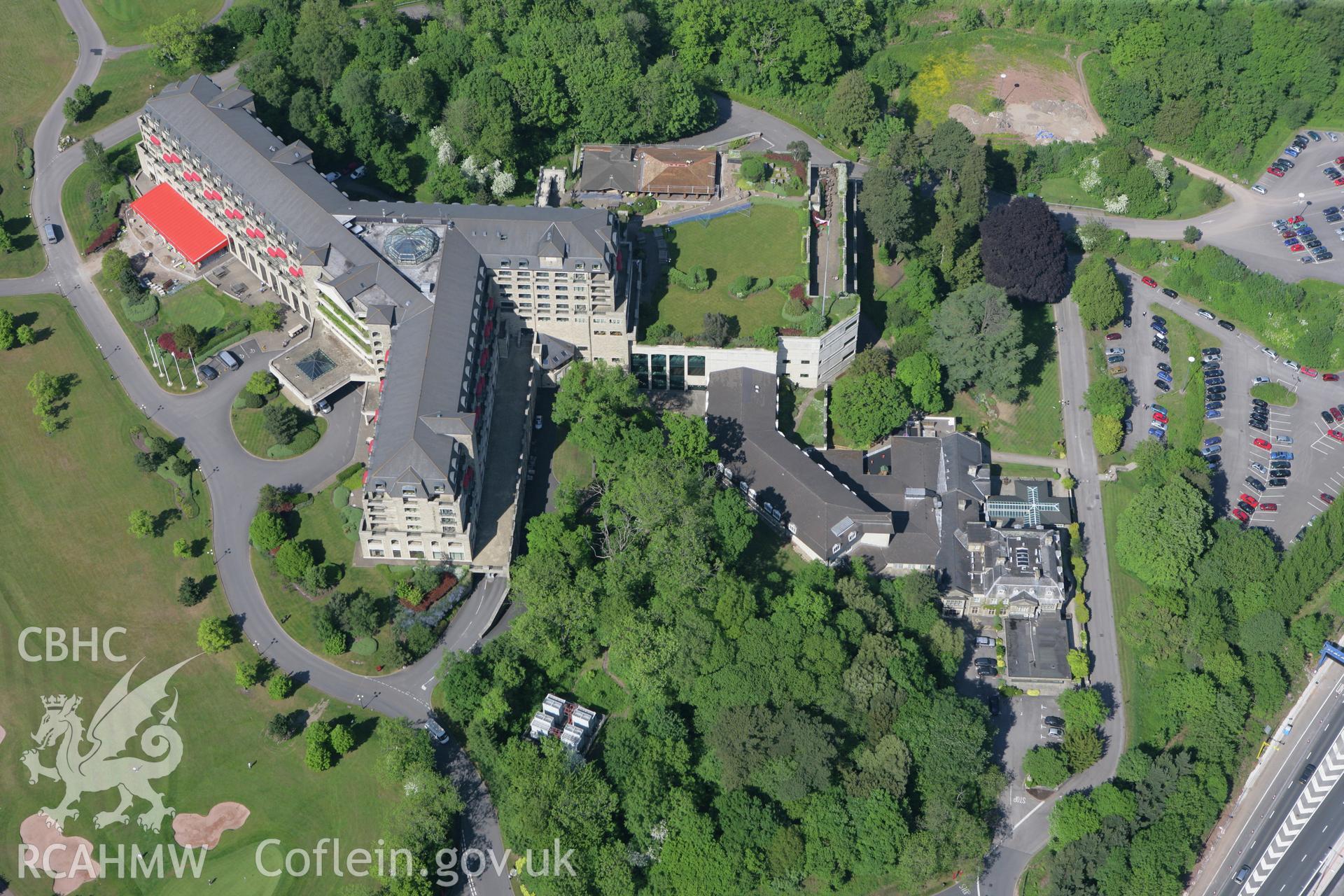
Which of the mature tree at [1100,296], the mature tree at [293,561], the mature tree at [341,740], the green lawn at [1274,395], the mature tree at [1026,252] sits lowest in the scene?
the mature tree at [341,740]

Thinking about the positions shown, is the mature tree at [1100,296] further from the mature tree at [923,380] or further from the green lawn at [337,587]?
the green lawn at [337,587]

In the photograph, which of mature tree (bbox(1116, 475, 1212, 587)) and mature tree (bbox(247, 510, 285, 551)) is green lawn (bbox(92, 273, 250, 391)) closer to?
mature tree (bbox(247, 510, 285, 551))

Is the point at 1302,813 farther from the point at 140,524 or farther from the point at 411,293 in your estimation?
the point at 140,524

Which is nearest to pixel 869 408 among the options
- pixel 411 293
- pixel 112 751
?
pixel 411 293

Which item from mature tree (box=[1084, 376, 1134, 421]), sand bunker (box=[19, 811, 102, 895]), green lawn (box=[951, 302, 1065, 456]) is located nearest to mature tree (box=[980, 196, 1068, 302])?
green lawn (box=[951, 302, 1065, 456])

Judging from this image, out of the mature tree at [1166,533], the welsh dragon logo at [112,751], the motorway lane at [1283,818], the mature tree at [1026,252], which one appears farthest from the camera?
the mature tree at [1026,252]

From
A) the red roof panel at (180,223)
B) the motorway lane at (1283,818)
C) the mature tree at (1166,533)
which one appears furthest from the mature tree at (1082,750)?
the red roof panel at (180,223)
